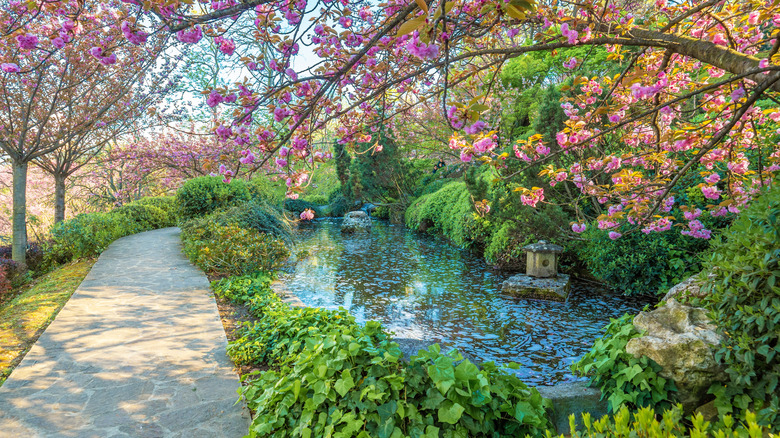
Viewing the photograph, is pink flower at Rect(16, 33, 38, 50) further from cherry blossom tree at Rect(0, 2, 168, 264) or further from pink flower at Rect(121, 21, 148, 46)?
cherry blossom tree at Rect(0, 2, 168, 264)

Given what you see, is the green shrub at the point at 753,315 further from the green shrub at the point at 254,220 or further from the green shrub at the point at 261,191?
the green shrub at the point at 261,191

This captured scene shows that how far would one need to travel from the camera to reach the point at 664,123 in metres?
4.67

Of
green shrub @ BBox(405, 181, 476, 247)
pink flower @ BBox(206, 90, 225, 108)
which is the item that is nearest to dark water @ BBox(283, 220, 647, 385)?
green shrub @ BBox(405, 181, 476, 247)

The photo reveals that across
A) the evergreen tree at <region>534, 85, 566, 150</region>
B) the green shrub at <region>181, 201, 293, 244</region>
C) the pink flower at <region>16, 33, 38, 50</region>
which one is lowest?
the green shrub at <region>181, 201, 293, 244</region>

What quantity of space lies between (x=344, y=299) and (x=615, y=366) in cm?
450

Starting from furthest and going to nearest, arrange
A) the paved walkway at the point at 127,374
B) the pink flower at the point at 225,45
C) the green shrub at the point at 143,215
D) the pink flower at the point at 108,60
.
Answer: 1. the green shrub at the point at 143,215
2. the pink flower at the point at 225,45
3. the pink flower at the point at 108,60
4. the paved walkway at the point at 127,374

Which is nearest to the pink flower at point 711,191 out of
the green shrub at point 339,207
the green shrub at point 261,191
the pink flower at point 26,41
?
the pink flower at point 26,41

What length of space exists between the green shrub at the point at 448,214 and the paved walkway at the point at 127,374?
6921mm

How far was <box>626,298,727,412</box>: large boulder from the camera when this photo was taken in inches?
99.1

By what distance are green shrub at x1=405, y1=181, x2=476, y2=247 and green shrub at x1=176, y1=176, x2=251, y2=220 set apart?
19.4 feet

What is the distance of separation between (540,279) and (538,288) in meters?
0.40

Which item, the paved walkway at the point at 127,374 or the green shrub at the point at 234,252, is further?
the green shrub at the point at 234,252

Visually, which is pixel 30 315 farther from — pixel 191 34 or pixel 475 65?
pixel 475 65

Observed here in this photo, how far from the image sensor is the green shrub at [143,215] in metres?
12.0
